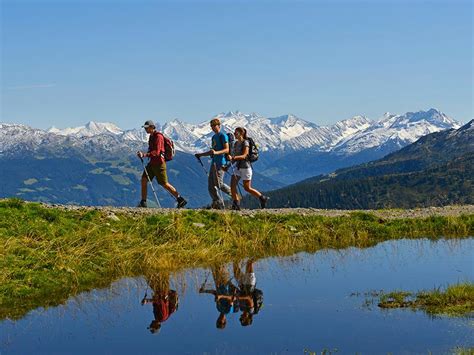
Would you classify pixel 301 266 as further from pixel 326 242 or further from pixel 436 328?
pixel 436 328

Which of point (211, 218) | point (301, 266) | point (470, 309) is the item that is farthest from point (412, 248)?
point (470, 309)

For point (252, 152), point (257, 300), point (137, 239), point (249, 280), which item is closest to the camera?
point (257, 300)

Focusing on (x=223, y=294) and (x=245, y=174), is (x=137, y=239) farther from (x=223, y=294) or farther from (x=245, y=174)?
(x=245, y=174)

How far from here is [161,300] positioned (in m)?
14.0

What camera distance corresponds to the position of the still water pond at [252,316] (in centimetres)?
1070

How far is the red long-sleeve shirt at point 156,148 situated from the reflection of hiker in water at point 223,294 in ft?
33.2

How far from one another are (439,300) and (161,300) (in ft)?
18.9

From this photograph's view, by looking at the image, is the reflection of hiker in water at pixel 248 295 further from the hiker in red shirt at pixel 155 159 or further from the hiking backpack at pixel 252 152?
the hiker in red shirt at pixel 155 159

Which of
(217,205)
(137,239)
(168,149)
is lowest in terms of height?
(137,239)

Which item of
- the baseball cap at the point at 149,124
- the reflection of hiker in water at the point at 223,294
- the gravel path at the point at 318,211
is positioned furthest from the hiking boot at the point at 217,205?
the reflection of hiker in water at the point at 223,294

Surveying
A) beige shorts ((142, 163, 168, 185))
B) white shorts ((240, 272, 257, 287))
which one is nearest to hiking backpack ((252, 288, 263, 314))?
white shorts ((240, 272, 257, 287))

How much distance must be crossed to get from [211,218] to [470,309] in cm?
1230

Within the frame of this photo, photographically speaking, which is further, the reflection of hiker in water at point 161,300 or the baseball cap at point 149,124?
the baseball cap at point 149,124

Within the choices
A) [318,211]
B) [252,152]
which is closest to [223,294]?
[252,152]
